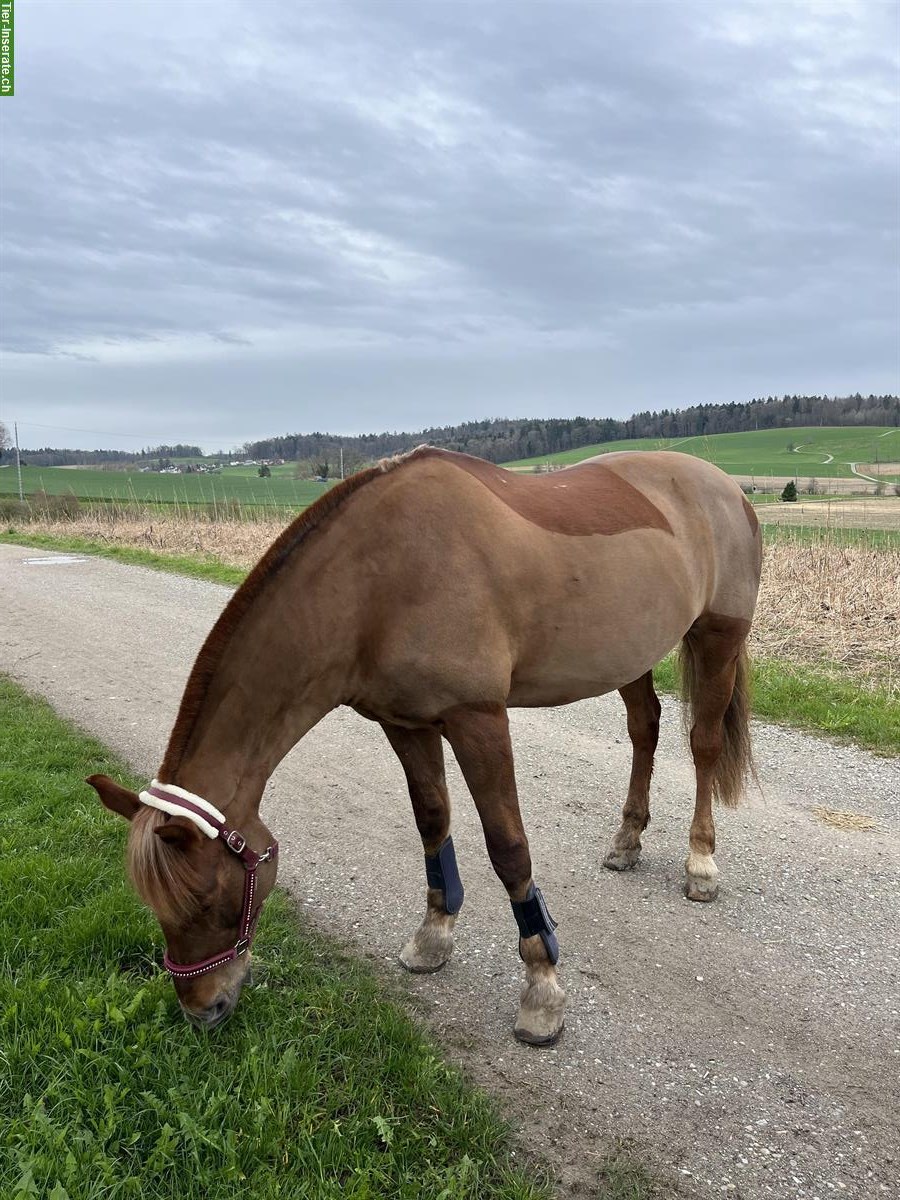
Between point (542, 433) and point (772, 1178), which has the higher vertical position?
point (542, 433)

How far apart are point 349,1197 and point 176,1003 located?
959mm

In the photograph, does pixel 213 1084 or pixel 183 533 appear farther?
pixel 183 533

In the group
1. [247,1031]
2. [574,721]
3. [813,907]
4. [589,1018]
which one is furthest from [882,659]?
[247,1031]

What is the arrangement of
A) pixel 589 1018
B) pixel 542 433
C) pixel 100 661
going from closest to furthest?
pixel 589 1018 < pixel 100 661 < pixel 542 433

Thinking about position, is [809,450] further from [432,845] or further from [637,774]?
Result: [432,845]

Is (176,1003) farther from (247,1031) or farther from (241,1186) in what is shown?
(241,1186)

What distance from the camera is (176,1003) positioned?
258 cm

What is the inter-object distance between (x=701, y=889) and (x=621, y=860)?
0.41 meters

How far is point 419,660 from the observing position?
243 cm

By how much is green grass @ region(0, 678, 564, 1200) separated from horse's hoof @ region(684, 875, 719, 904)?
157 centimetres

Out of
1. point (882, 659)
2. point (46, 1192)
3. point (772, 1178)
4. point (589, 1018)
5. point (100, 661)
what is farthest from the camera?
point (100, 661)

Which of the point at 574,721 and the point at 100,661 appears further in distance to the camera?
the point at 100,661

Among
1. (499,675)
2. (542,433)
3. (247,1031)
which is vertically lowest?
(247,1031)

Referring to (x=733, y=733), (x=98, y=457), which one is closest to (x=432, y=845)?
(x=733, y=733)
